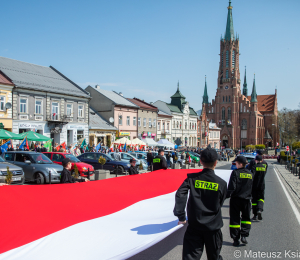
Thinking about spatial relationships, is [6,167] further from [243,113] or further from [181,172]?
[243,113]

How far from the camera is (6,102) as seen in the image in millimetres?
28312

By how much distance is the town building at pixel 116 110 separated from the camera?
45.7 m

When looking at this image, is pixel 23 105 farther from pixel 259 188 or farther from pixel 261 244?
pixel 261 244

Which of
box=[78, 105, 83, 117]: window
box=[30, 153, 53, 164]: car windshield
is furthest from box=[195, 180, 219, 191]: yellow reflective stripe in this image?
box=[78, 105, 83, 117]: window

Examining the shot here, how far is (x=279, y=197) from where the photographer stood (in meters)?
12.6

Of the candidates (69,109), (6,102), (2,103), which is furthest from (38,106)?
(69,109)

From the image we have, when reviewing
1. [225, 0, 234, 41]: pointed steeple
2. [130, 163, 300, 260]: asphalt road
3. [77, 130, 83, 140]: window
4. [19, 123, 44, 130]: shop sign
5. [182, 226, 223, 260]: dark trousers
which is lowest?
[130, 163, 300, 260]: asphalt road

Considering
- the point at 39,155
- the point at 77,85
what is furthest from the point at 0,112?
the point at 39,155

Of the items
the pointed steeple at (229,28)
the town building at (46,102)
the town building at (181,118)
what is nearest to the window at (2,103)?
the town building at (46,102)

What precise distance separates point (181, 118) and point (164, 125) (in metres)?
9.35

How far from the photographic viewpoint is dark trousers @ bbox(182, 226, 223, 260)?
4.04 metres

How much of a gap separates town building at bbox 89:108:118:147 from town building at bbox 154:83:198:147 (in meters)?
22.0

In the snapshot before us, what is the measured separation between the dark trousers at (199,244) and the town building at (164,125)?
53.4 metres

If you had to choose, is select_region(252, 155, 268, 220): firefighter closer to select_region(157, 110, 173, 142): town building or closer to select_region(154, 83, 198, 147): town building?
select_region(157, 110, 173, 142): town building
